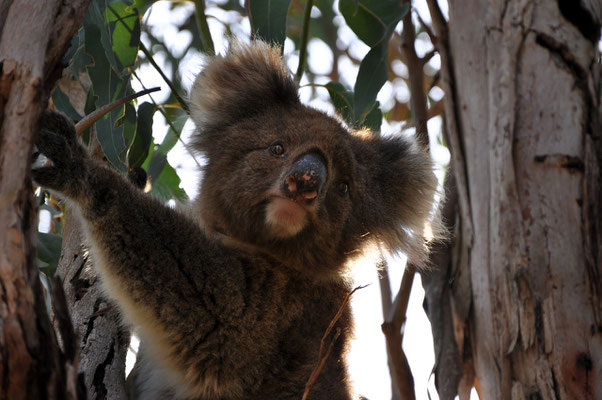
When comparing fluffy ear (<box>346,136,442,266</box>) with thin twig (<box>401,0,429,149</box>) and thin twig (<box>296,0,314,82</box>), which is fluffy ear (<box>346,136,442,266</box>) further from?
thin twig (<box>296,0,314,82</box>)

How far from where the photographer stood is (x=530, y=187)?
1732 mm

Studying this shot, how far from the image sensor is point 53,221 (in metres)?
3.55

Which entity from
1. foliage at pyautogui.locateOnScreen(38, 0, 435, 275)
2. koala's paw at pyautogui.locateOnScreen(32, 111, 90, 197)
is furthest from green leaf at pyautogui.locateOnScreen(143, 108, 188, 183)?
koala's paw at pyautogui.locateOnScreen(32, 111, 90, 197)

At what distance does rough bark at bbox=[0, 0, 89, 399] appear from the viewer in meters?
1.19

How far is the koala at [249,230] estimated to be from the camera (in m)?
2.23

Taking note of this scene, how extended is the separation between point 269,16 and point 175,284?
1.21 m

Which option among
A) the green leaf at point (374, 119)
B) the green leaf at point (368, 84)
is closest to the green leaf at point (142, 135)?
the green leaf at point (368, 84)

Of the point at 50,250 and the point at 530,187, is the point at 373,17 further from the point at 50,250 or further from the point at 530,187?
the point at 50,250

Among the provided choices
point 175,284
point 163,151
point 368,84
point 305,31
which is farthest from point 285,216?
point 163,151

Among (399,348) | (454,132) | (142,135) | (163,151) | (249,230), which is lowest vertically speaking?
(399,348)

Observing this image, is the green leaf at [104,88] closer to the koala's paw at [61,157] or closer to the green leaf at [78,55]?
the green leaf at [78,55]

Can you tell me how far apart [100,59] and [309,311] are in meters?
1.27

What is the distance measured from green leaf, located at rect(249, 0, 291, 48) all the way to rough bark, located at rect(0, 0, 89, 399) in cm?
136

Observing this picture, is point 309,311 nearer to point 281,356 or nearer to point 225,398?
point 281,356
